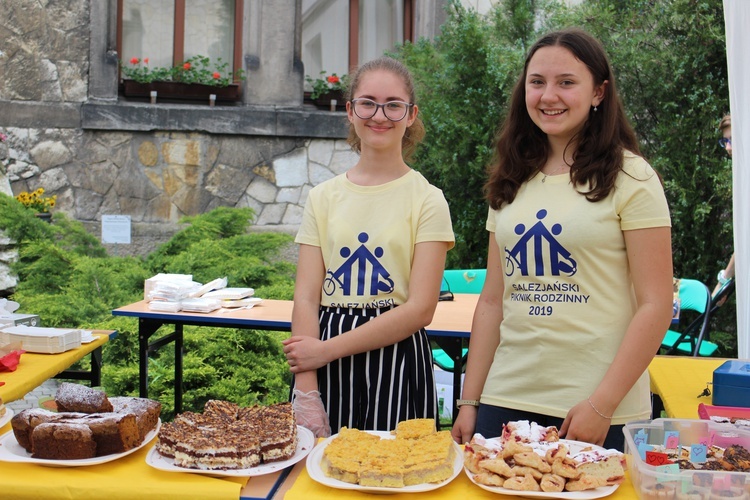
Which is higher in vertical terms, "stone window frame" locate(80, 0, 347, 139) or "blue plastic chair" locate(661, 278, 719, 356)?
"stone window frame" locate(80, 0, 347, 139)

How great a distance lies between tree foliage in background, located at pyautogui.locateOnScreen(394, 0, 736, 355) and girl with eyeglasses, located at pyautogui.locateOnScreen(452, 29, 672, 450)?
4.07 meters

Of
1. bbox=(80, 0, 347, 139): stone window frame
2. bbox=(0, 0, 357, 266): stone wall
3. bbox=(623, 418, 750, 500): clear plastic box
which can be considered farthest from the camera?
bbox=(80, 0, 347, 139): stone window frame

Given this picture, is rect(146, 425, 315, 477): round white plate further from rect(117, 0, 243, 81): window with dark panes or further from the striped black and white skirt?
rect(117, 0, 243, 81): window with dark panes

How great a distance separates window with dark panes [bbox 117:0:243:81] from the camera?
855cm

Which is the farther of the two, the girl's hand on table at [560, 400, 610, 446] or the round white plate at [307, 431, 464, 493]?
the girl's hand on table at [560, 400, 610, 446]

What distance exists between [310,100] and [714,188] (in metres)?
4.64

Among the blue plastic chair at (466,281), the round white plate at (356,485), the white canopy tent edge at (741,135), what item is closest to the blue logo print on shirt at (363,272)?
the round white plate at (356,485)

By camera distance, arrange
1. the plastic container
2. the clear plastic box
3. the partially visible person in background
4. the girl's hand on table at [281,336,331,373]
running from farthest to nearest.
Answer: the partially visible person in background
the plastic container
the girl's hand on table at [281,336,331,373]
the clear plastic box

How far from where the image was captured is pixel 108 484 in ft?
5.36

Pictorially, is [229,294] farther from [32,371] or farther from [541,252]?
[541,252]

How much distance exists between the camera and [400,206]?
2199 millimetres

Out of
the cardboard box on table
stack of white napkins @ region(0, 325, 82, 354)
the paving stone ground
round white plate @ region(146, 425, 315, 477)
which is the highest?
the cardboard box on table

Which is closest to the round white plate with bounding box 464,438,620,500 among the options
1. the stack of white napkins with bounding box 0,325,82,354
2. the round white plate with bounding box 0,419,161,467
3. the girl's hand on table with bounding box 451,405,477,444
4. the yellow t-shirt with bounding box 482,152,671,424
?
the yellow t-shirt with bounding box 482,152,671,424

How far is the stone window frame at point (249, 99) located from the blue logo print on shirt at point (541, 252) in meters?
6.80
